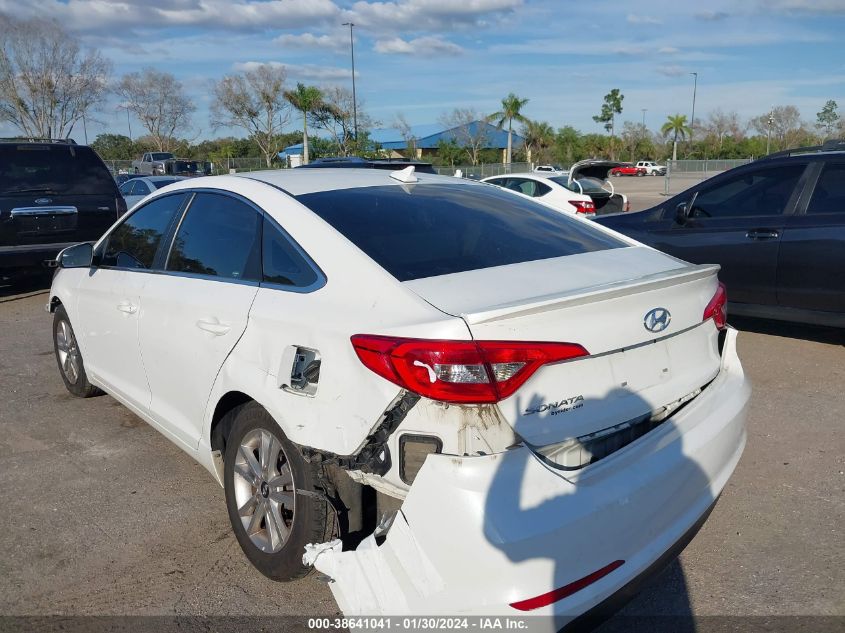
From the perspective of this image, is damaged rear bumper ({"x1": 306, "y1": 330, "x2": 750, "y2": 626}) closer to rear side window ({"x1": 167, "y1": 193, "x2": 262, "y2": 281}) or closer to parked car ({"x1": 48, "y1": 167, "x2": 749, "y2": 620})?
parked car ({"x1": 48, "y1": 167, "x2": 749, "y2": 620})

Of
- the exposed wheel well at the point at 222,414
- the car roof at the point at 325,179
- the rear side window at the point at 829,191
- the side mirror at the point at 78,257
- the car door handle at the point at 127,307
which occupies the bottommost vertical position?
the exposed wheel well at the point at 222,414

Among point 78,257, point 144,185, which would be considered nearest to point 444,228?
point 78,257

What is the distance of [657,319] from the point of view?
2.59 metres

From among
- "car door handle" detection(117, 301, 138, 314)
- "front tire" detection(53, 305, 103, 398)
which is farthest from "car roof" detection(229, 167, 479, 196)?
"front tire" detection(53, 305, 103, 398)

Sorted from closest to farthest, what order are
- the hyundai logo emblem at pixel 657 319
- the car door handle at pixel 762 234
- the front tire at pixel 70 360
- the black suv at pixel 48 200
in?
1. the hyundai logo emblem at pixel 657 319
2. the front tire at pixel 70 360
3. the car door handle at pixel 762 234
4. the black suv at pixel 48 200

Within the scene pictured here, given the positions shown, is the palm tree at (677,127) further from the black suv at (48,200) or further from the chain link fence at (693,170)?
the black suv at (48,200)

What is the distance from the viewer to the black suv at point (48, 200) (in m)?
8.71

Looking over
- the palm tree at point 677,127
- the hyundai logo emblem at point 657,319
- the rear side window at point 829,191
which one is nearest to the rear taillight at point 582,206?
the rear side window at point 829,191

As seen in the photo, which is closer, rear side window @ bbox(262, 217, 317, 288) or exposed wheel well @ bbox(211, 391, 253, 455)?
rear side window @ bbox(262, 217, 317, 288)

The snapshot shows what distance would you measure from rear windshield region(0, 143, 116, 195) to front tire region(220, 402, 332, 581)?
7110mm

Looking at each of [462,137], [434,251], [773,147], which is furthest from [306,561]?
[773,147]

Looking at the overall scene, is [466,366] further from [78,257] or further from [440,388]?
[78,257]

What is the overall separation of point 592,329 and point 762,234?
4.65 metres

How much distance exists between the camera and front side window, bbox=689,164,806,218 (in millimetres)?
6348
